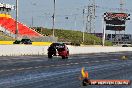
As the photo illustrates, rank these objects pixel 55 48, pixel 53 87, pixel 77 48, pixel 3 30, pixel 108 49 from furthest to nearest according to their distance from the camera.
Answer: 1. pixel 3 30
2. pixel 108 49
3. pixel 77 48
4. pixel 55 48
5. pixel 53 87

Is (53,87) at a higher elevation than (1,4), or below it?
below

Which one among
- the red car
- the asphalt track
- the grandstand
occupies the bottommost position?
the asphalt track

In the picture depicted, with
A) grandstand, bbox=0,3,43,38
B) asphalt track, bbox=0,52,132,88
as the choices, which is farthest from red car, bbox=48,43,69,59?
grandstand, bbox=0,3,43,38

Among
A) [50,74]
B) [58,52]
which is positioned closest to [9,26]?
[58,52]

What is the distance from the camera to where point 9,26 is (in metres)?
103

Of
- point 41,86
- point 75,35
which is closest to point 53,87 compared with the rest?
point 41,86

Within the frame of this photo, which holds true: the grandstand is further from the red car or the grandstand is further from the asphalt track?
the asphalt track

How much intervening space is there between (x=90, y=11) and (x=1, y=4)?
41185mm

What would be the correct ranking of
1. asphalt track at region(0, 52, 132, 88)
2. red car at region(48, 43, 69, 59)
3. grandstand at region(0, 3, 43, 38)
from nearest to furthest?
asphalt track at region(0, 52, 132, 88) → red car at region(48, 43, 69, 59) → grandstand at region(0, 3, 43, 38)

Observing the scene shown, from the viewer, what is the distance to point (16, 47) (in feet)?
153

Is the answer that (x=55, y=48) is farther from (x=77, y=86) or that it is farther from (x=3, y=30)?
(x=3, y=30)

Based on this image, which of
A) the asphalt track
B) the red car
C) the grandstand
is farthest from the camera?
the grandstand

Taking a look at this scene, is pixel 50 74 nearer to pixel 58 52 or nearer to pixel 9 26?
pixel 58 52

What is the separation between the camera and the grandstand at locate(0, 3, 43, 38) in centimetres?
9399
